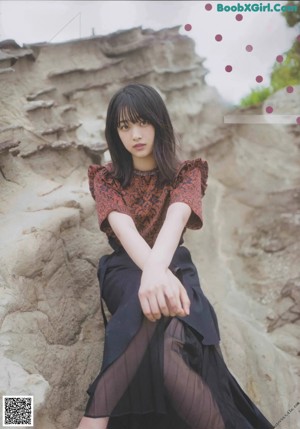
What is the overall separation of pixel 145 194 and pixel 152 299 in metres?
0.59

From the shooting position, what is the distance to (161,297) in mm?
1547

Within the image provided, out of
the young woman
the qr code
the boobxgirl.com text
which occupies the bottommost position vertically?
the qr code

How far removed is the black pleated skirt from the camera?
1.60 meters

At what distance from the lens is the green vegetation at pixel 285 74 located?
315cm

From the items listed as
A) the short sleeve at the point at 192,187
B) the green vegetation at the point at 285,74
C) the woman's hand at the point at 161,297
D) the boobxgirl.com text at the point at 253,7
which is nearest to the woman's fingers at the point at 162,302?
the woman's hand at the point at 161,297

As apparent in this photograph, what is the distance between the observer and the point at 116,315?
1.71 m

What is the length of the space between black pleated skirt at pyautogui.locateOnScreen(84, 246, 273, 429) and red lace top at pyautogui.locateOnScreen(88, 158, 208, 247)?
0.35 meters

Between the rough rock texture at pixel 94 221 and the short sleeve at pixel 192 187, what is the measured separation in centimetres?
63

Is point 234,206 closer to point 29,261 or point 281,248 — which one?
point 281,248

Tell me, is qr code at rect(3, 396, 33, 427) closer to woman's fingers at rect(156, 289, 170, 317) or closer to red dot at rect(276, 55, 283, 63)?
woman's fingers at rect(156, 289, 170, 317)

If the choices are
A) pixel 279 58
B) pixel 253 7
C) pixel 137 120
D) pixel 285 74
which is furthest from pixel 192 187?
pixel 285 74

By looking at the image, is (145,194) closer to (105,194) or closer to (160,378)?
(105,194)

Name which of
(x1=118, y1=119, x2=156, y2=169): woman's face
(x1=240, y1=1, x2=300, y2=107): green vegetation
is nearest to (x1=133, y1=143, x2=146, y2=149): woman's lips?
(x1=118, y1=119, x2=156, y2=169): woman's face

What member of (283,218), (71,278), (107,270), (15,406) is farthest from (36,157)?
(283,218)
